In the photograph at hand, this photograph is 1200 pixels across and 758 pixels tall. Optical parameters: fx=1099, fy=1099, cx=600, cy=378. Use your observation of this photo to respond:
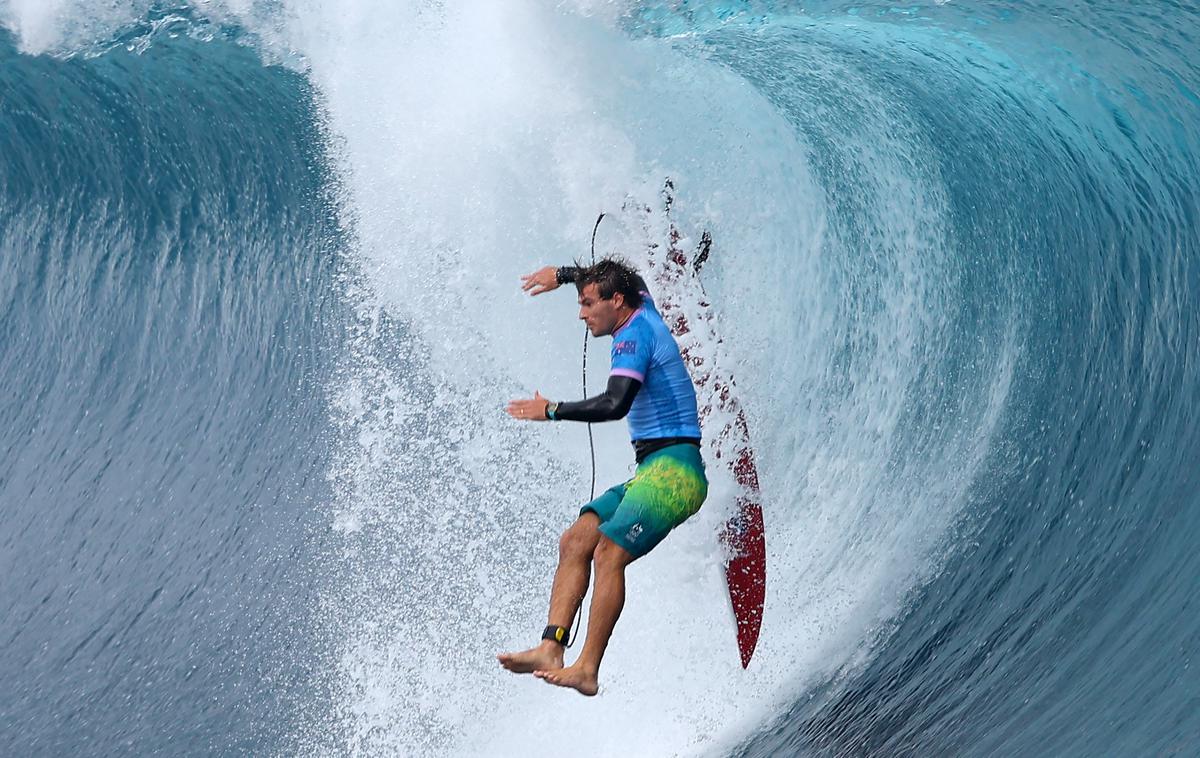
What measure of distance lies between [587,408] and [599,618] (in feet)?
2.31

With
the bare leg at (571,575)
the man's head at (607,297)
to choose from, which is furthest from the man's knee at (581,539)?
the man's head at (607,297)

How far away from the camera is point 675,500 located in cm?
384

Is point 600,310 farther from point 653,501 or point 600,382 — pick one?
point 600,382

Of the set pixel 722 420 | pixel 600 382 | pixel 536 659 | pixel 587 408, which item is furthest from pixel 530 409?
pixel 600 382

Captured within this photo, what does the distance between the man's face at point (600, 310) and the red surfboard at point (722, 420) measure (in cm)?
90

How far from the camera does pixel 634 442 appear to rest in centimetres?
399

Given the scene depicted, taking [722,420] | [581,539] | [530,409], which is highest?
[530,409]

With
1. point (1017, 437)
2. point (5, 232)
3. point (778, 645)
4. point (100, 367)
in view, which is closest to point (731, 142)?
point (1017, 437)

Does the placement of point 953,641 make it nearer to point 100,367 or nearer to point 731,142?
point 731,142

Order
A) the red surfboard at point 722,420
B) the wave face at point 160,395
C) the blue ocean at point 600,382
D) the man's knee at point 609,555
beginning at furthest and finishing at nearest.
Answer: the wave face at point 160,395 → the blue ocean at point 600,382 → the red surfboard at point 722,420 → the man's knee at point 609,555

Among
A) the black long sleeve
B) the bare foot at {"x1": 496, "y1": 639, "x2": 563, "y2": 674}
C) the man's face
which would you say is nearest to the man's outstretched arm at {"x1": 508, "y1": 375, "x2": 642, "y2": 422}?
the black long sleeve

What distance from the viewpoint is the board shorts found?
12.4ft

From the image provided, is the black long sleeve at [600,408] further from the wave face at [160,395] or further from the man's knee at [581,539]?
the wave face at [160,395]

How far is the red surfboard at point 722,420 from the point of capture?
15.6 ft
